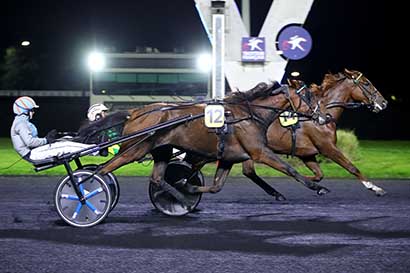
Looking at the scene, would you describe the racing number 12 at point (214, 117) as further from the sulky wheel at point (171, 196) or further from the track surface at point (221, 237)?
the track surface at point (221, 237)

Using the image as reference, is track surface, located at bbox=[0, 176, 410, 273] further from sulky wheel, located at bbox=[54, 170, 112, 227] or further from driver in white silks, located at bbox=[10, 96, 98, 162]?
driver in white silks, located at bbox=[10, 96, 98, 162]

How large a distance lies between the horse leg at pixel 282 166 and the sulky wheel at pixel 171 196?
1.03 metres

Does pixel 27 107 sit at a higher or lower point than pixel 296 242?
higher

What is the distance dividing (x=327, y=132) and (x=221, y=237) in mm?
2836

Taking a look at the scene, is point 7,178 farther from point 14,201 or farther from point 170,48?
point 170,48

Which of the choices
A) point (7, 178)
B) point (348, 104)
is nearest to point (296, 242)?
point (348, 104)

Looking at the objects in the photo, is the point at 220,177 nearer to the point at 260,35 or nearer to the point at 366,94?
the point at 366,94

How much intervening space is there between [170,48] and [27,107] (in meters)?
16.9

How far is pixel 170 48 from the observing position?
25.1 m

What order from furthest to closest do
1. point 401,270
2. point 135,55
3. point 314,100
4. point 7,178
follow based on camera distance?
point 135,55 < point 7,178 < point 314,100 < point 401,270

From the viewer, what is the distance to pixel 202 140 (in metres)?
8.28

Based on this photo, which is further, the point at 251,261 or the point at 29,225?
the point at 29,225

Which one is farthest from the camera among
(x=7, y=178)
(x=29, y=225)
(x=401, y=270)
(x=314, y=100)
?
(x=7, y=178)

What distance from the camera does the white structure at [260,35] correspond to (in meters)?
15.1
